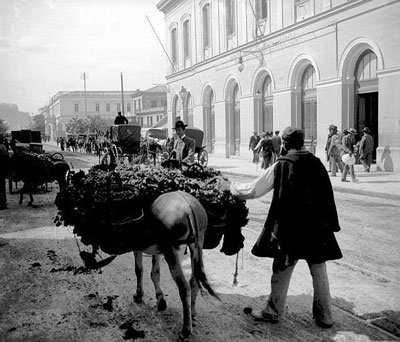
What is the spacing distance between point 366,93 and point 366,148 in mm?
2679

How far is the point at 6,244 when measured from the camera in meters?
7.73

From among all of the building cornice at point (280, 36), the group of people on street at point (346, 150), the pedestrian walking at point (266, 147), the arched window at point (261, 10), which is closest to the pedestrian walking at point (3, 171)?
the group of people on street at point (346, 150)

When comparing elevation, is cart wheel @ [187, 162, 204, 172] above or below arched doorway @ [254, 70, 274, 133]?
below

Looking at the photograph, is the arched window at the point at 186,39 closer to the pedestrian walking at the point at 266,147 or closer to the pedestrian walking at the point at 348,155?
the pedestrian walking at the point at 266,147

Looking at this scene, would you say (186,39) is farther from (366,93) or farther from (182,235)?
(182,235)

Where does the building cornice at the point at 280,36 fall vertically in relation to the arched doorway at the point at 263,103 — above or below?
above

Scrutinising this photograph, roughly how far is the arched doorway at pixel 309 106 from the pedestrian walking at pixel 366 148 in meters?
3.87

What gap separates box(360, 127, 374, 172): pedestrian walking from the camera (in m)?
17.2

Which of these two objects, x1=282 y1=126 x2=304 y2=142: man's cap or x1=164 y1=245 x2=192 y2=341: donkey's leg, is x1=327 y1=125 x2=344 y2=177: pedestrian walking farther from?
x1=164 y1=245 x2=192 y2=341: donkey's leg

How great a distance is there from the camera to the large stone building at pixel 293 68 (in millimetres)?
17266

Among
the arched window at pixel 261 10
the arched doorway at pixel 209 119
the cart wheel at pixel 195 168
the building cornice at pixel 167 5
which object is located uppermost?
the building cornice at pixel 167 5

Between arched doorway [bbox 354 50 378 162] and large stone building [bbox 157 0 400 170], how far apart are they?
1.6 inches

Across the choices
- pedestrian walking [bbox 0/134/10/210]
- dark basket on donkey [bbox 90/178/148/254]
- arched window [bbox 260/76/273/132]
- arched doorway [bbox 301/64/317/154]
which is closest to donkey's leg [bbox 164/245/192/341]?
dark basket on donkey [bbox 90/178/148/254]

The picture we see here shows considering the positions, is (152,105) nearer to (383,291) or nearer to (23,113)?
(383,291)
